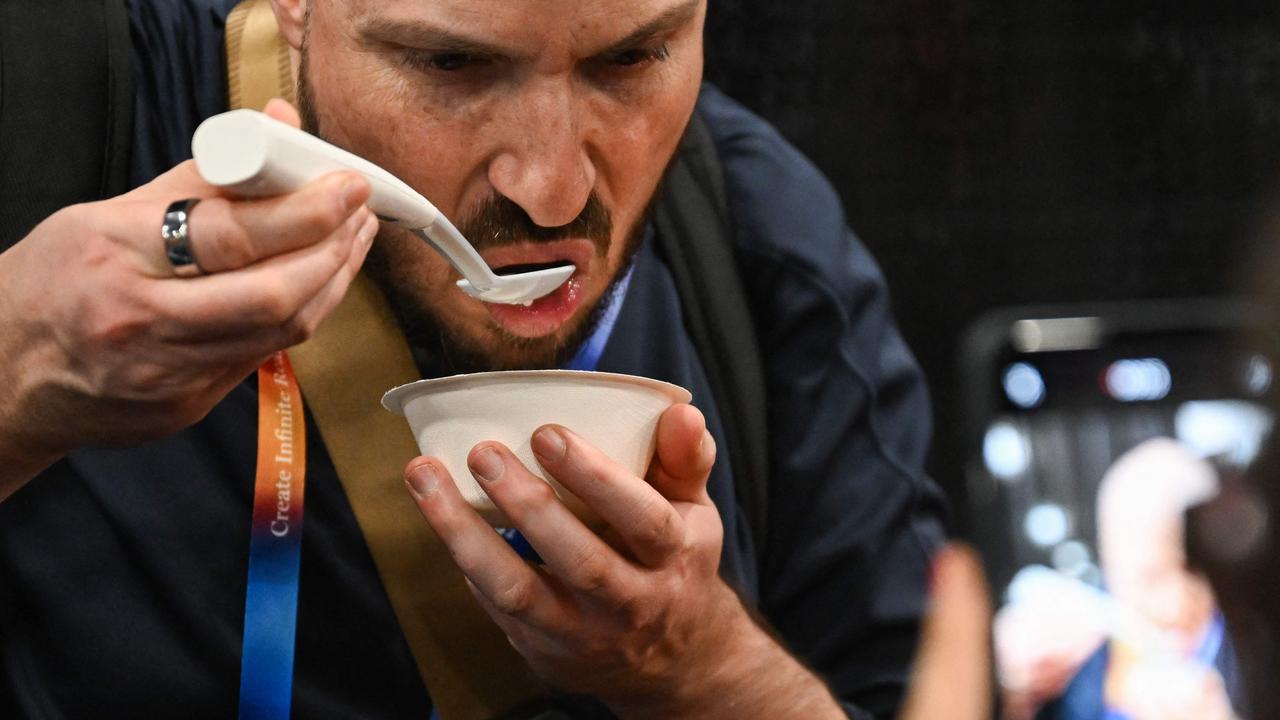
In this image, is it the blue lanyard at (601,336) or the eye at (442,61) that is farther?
the blue lanyard at (601,336)

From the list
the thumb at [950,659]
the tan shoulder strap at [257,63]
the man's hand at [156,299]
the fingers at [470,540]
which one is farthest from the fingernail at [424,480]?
the thumb at [950,659]

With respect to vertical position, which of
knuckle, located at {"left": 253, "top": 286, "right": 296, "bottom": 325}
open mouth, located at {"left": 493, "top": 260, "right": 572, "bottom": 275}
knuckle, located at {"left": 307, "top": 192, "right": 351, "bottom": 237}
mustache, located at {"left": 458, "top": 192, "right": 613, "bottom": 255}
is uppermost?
knuckle, located at {"left": 307, "top": 192, "right": 351, "bottom": 237}

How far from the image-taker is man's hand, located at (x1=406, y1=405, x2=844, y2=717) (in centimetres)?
74

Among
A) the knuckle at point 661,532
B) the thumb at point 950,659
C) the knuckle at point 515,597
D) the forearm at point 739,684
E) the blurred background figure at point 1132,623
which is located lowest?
the blurred background figure at point 1132,623

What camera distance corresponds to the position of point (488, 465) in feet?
2.42

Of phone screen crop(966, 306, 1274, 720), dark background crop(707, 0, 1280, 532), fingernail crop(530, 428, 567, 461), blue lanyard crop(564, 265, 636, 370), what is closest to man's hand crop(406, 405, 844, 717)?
fingernail crop(530, 428, 567, 461)

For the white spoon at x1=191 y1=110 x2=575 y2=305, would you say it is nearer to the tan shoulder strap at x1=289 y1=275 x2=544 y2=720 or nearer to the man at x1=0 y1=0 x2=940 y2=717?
the man at x1=0 y1=0 x2=940 y2=717

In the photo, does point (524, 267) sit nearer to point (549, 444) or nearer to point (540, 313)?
point (540, 313)

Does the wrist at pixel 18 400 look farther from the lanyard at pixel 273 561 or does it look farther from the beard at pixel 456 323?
the beard at pixel 456 323

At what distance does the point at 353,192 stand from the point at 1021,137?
54.8 inches

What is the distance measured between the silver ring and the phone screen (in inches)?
45.4

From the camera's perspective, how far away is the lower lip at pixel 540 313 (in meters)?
0.93

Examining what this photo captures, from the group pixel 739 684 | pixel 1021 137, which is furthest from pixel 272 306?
pixel 1021 137

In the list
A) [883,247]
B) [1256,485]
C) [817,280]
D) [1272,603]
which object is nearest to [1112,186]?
[883,247]
